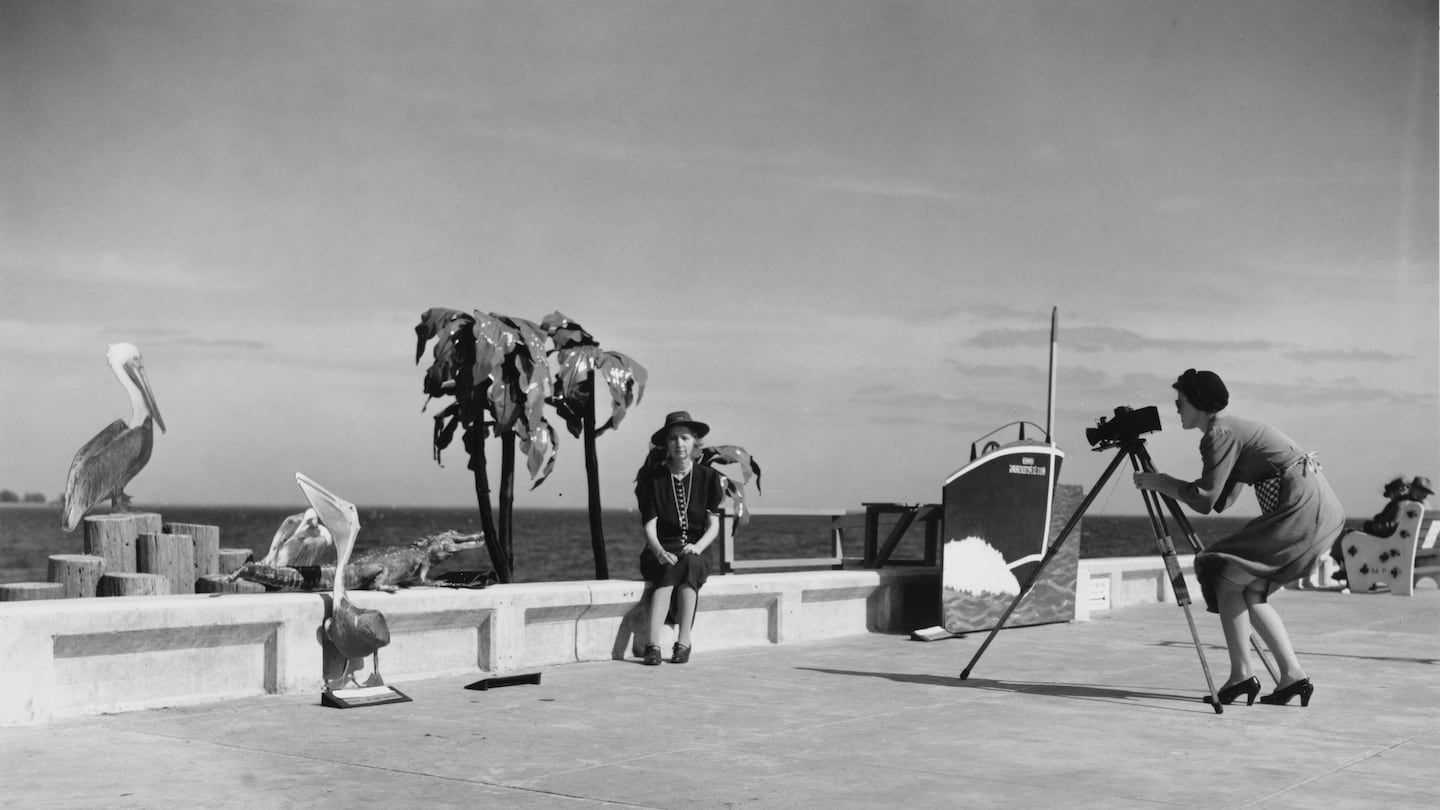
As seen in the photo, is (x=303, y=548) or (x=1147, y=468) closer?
(x=1147, y=468)

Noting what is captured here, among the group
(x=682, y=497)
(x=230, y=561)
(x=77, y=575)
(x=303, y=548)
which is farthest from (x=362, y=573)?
(x=682, y=497)

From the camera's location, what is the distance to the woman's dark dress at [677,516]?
9.97 metres

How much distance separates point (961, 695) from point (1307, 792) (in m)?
2.88

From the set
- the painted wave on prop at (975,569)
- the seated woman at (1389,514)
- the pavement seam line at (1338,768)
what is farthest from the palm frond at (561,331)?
the seated woman at (1389,514)

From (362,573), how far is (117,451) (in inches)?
70.1

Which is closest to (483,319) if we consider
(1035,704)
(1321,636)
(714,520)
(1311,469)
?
(714,520)

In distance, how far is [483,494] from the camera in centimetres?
1202

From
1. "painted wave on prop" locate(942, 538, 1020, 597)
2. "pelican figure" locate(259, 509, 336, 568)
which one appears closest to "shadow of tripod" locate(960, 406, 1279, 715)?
"painted wave on prop" locate(942, 538, 1020, 597)

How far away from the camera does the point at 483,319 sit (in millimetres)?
11492

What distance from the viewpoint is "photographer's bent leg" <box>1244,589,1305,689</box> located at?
787 cm

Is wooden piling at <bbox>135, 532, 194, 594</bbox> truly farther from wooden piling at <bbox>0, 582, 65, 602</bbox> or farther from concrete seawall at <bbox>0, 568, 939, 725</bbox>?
concrete seawall at <bbox>0, 568, 939, 725</bbox>

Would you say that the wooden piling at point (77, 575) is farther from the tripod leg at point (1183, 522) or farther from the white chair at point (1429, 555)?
the white chair at point (1429, 555)

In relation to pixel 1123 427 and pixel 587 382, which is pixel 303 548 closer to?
pixel 587 382

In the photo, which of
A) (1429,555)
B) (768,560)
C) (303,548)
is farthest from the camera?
(1429,555)
